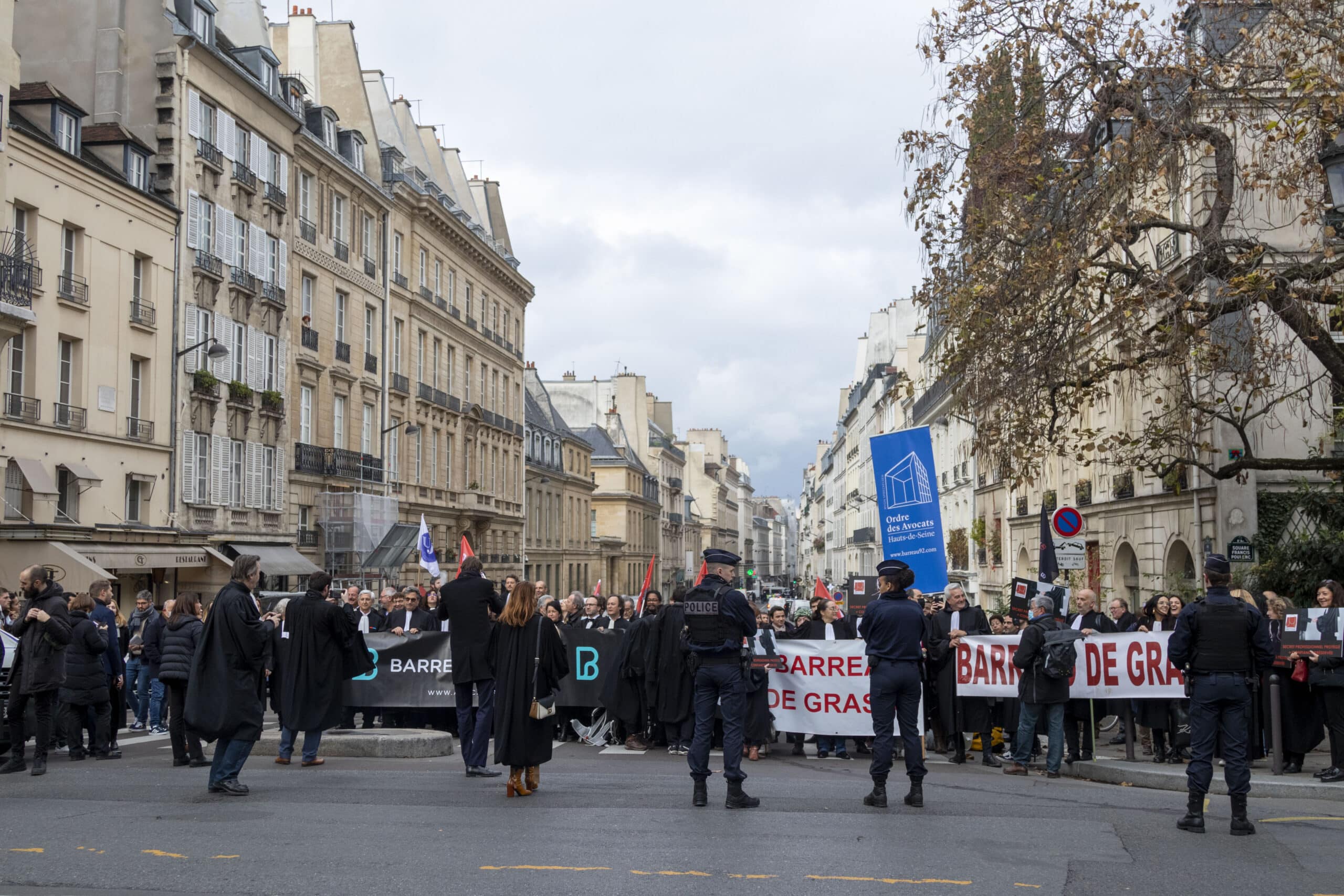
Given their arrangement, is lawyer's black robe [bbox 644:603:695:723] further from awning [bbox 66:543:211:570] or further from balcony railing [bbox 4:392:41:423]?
balcony railing [bbox 4:392:41:423]

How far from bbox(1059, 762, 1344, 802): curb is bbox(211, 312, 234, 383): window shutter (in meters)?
24.6

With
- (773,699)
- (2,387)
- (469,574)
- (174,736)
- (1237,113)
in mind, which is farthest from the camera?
(2,387)

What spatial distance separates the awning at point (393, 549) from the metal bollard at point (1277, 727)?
26991 millimetres

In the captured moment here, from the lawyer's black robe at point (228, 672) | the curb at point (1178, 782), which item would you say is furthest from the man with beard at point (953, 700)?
the lawyer's black robe at point (228, 672)

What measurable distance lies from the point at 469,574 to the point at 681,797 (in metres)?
2.72

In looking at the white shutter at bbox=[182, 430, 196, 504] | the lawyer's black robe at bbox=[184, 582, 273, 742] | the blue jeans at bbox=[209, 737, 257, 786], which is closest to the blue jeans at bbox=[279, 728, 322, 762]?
the blue jeans at bbox=[209, 737, 257, 786]

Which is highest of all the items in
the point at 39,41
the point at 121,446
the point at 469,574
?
the point at 39,41

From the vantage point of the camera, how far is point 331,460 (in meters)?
37.9

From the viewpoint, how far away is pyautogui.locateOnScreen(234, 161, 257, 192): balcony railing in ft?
108

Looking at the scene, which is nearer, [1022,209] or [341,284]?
[1022,209]

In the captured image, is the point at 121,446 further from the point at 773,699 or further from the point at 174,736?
the point at 773,699

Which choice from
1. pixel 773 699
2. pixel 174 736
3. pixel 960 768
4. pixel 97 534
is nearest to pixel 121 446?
pixel 97 534

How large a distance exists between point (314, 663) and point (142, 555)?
17797mm

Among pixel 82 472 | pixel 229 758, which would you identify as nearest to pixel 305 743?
pixel 229 758
